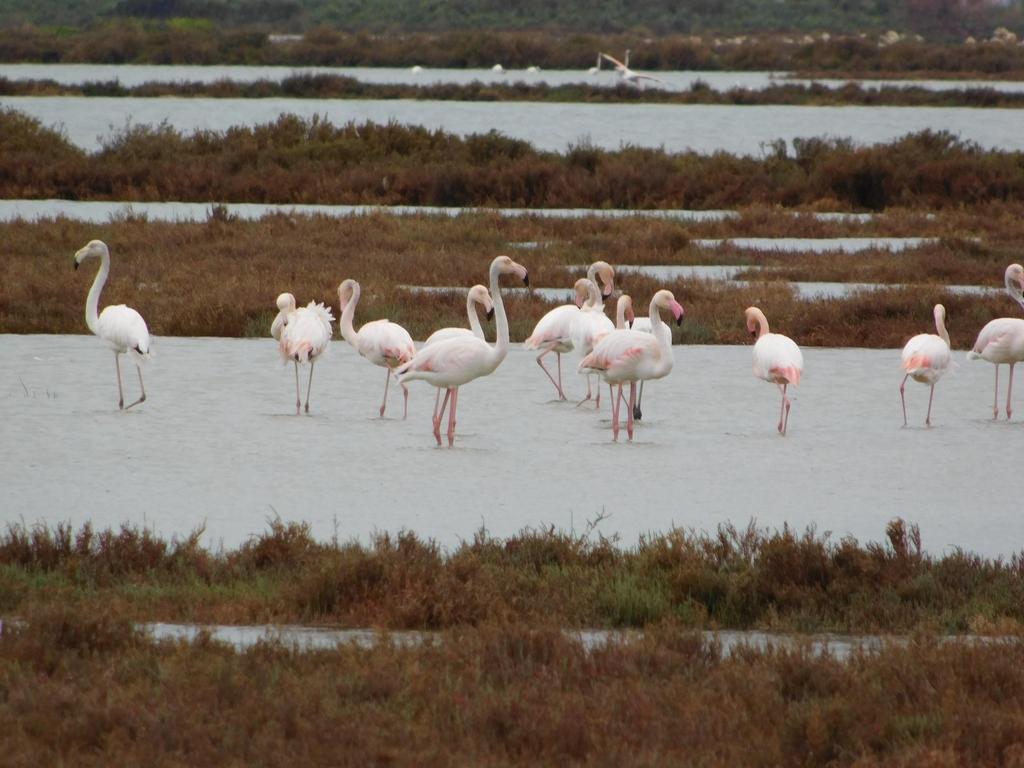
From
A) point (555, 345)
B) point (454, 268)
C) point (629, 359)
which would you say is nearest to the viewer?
point (629, 359)

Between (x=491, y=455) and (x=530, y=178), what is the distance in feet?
64.6

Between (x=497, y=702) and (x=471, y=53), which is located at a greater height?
(x=497, y=702)

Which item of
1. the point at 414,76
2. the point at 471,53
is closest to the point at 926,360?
the point at 414,76

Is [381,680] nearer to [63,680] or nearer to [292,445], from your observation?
[63,680]

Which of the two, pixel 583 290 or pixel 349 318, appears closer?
pixel 349 318

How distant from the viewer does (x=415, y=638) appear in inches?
255

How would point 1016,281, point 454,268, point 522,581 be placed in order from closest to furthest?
point 522,581
point 1016,281
point 454,268

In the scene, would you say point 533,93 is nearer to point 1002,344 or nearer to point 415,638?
point 1002,344

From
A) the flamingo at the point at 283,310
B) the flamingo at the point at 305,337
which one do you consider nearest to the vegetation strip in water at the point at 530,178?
the flamingo at the point at 283,310

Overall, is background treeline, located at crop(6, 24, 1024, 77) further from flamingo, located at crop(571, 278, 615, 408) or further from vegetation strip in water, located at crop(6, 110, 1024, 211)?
flamingo, located at crop(571, 278, 615, 408)

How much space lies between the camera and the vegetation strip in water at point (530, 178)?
2908 cm

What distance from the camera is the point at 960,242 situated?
70.1ft

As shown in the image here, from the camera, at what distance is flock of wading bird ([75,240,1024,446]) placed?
35.9ft

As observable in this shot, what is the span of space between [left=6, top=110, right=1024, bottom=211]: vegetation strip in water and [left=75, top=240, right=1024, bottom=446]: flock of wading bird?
15.6m
